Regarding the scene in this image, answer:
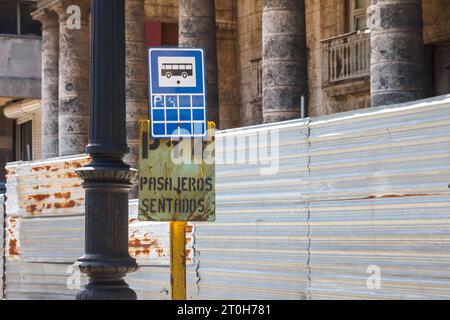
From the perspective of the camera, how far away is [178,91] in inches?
382

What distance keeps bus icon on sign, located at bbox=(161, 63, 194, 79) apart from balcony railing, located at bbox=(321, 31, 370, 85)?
56.9ft

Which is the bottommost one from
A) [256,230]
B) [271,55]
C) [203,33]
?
[256,230]

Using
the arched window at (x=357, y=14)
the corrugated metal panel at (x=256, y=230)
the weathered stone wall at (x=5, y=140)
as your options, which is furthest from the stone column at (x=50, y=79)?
the corrugated metal panel at (x=256, y=230)

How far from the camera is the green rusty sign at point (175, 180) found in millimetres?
9734

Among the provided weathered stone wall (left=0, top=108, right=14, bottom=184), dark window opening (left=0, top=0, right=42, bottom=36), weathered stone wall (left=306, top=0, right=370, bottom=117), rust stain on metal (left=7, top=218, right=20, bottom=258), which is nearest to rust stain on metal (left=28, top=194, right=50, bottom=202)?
rust stain on metal (left=7, top=218, right=20, bottom=258)

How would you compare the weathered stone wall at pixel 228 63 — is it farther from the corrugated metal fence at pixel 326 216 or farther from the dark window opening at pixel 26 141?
the corrugated metal fence at pixel 326 216

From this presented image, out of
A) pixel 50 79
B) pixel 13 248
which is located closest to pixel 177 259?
pixel 13 248

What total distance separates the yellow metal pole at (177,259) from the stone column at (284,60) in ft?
46.4

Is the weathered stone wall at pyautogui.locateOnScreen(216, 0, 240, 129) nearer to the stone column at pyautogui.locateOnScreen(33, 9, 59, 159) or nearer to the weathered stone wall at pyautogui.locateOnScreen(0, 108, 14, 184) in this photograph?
the stone column at pyautogui.locateOnScreen(33, 9, 59, 159)

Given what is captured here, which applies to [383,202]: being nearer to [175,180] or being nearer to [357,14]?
[175,180]

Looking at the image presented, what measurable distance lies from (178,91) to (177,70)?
0.16 m

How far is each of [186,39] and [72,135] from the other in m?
5.85

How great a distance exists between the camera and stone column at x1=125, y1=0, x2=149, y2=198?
28.9 metres
